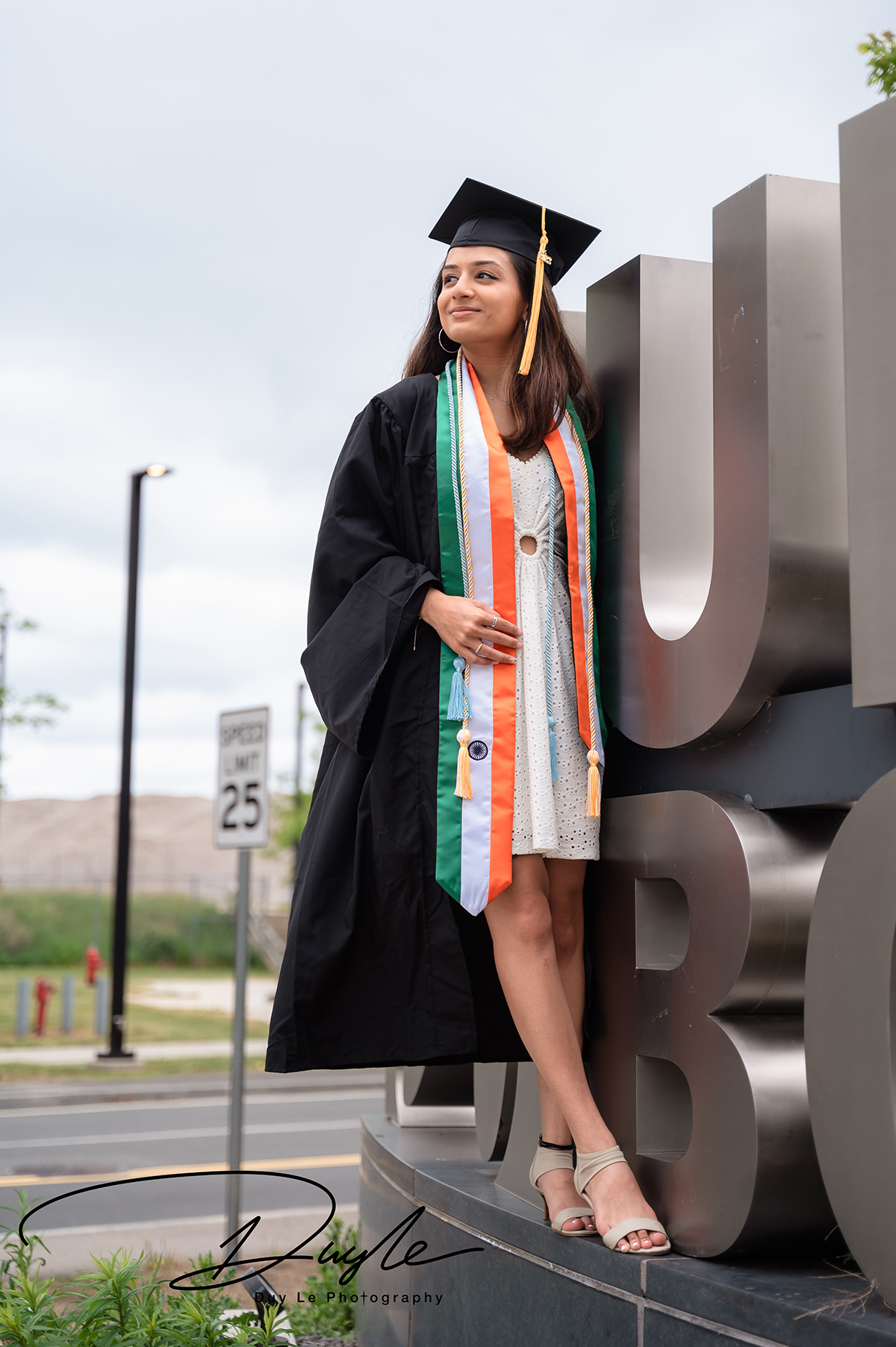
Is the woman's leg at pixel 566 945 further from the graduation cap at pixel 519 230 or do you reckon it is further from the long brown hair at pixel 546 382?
the graduation cap at pixel 519 230

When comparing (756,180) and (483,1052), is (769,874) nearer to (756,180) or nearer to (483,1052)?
(483,1052)

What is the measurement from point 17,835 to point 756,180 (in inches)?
3594

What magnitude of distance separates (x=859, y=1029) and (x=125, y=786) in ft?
38.1

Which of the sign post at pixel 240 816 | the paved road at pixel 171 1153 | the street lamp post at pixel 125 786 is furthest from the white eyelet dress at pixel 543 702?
the street lamp post at pixel 125 786

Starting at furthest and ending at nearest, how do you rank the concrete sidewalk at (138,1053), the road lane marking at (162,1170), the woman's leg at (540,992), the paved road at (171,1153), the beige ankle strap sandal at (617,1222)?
the concrete sidewalk at (138,1053) < the road lane marking at (162,1170) < the paved road at (171,1153) < the woman's leg at (540,992) < the beige ankle strap sandal at (617,1222)

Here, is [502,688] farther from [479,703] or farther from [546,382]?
[546,382]

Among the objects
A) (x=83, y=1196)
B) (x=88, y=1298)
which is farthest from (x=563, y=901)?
(x=83, y=1196)

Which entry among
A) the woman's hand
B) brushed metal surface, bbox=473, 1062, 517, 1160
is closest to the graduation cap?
the woman's hand

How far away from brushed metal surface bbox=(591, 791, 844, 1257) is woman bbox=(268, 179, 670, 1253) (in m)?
0.14

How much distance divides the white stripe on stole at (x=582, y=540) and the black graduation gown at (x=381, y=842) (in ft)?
1.01

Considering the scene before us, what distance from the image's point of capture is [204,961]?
30.6 m

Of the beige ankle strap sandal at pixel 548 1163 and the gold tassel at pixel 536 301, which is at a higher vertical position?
the gold tassel at pixel 536 301

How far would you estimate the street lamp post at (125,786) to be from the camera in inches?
503

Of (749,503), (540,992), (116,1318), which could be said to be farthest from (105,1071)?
(749,503)
